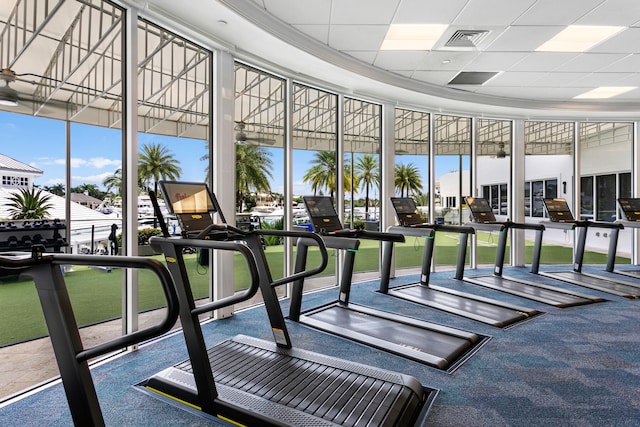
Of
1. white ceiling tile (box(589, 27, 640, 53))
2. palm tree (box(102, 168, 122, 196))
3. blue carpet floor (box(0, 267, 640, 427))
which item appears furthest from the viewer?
white ceiling tile (box(589, 27, 640, 53))

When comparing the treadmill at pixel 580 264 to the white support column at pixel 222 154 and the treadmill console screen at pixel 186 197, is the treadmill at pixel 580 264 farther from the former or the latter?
the treadmill console screen at pixel 186 197

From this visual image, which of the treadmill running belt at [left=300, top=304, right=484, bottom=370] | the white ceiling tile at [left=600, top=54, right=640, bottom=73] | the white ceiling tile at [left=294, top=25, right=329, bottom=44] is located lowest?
the treadmill running belt at [left=300, top=304, right=484, bottom=370]

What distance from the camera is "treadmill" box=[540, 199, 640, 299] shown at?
5729mm

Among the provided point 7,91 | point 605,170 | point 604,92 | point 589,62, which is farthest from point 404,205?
point 605,170

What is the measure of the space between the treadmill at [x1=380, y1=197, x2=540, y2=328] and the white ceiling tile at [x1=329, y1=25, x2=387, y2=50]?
241cm

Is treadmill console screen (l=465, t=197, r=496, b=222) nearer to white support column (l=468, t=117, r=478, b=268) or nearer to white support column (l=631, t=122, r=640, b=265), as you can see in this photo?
white support column (l=468, t=117, r=478, b=268)

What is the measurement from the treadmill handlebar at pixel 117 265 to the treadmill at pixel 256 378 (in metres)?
0.52

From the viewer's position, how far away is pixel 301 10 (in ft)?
12.6

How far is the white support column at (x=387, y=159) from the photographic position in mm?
6637

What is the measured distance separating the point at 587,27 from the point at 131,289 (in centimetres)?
563

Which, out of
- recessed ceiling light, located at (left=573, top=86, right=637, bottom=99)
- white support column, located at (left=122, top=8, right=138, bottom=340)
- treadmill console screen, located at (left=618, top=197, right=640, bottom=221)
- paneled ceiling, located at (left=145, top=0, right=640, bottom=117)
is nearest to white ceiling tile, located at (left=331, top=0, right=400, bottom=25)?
paneled ceiling, located at (left=145, top=0, right=640, bottom=117)

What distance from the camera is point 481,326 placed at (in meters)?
4.12

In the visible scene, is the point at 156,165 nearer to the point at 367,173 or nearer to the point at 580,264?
the point at 367,173

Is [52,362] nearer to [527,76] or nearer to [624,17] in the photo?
[624,17]
